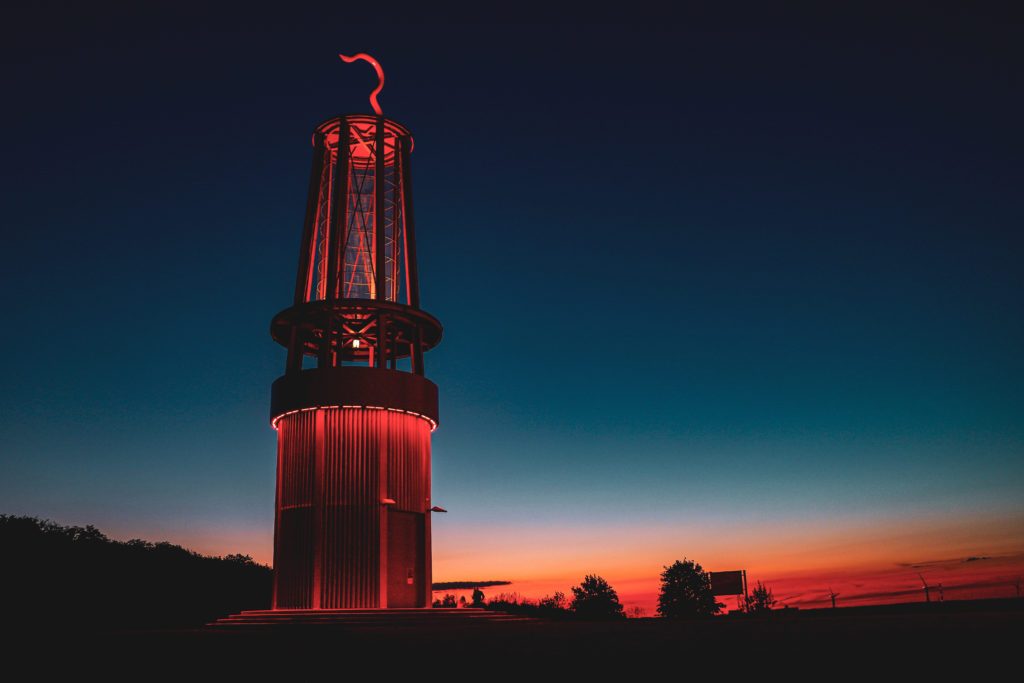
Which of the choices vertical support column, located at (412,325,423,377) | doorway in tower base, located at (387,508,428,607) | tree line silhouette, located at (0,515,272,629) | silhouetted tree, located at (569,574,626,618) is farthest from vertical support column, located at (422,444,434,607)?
silhouetted tree, located at (569,574,626,618)

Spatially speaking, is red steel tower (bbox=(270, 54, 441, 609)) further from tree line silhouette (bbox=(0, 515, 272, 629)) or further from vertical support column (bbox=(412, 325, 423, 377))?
tree line silhouette (bbox=(0, 515, 272, 629))

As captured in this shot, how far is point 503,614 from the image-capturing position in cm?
2681

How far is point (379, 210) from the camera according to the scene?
1287 inches

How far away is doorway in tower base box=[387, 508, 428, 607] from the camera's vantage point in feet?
90.3

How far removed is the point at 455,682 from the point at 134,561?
5112 centimetres

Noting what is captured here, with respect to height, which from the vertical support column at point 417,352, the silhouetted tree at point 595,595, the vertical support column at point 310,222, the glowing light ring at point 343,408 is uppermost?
the vertical support column at point 310,222

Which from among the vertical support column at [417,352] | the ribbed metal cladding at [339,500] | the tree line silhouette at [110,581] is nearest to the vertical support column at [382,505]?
the ribbed metal cladding at [339,500]

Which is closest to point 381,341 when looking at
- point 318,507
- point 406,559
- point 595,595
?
point 318,507

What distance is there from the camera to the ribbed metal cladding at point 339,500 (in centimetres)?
2661

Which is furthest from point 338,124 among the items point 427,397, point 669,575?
point 669,575

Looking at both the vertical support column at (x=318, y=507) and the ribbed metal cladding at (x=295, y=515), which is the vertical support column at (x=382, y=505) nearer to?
the vertical support column at (x=318, y=507)

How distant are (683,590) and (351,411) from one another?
6240cm

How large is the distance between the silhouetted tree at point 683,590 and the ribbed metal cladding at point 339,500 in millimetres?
56137

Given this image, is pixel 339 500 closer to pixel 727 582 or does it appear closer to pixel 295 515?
pixel 295 515
